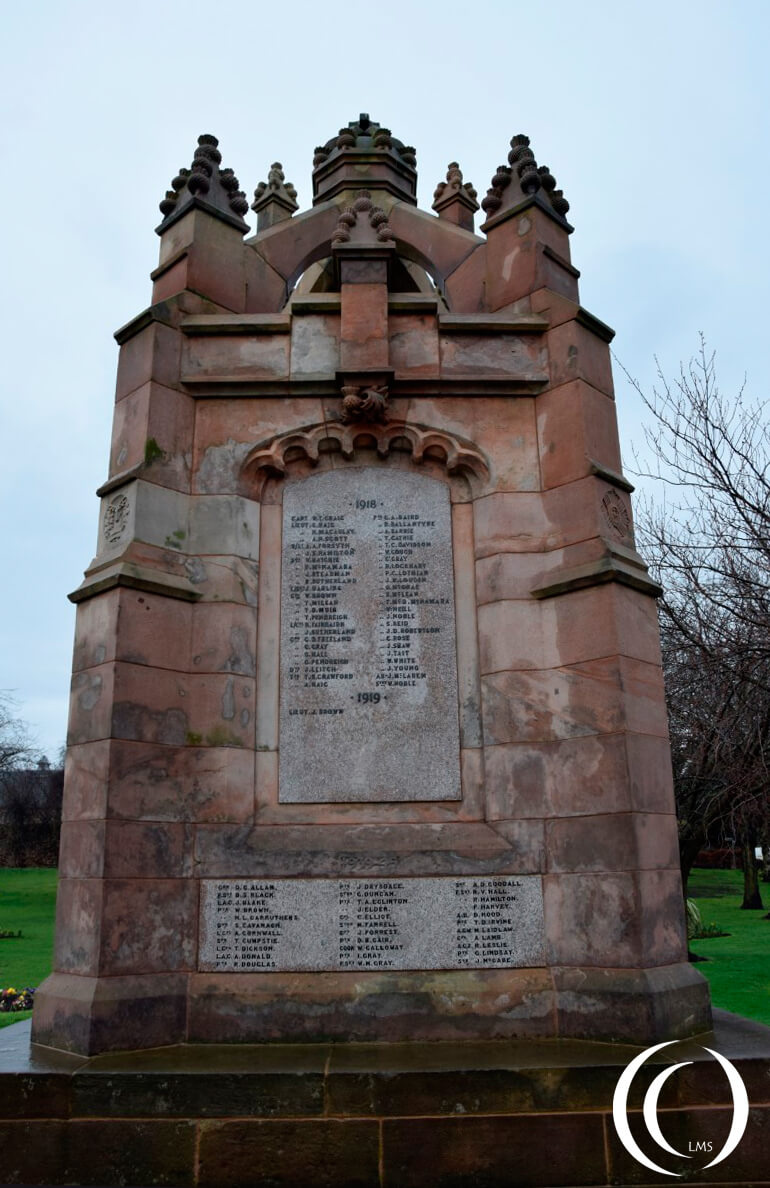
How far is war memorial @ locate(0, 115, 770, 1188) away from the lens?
16.8ft

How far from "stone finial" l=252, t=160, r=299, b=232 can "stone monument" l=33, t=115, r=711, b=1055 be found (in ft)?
10.6

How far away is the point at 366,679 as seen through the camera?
22.2 feet

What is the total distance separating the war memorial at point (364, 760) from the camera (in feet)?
16.8

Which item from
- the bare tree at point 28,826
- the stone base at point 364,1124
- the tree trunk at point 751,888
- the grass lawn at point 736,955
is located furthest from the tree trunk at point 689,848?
the bare tree at point 28,826

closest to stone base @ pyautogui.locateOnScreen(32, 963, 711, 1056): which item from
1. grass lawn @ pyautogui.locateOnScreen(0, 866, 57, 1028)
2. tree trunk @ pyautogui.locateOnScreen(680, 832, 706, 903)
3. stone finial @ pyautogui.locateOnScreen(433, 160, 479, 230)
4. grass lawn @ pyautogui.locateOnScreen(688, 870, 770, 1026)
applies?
grass lawn @ pyautogui.locateOnScreen(0, 866, 57, 1028)

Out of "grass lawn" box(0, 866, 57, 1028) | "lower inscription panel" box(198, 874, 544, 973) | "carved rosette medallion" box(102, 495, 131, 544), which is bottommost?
"grass lawn" box(0, 866, 57, 1028)

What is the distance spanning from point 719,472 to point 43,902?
2792cm

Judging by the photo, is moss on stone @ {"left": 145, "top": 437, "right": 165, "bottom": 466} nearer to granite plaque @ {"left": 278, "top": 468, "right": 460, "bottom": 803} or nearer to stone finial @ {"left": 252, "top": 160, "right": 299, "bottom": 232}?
granite plaque @ {"left": 278, "top": 468, "right": 460, "bottom": 803}

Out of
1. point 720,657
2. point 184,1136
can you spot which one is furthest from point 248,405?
point 720,657

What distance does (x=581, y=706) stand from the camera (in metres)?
6.43

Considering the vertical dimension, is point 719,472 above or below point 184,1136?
above

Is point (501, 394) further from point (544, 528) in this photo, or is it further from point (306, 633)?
point (306, 633)

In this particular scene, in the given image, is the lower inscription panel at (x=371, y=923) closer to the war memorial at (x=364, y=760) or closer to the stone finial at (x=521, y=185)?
the war memorial at (x=364, y=760)

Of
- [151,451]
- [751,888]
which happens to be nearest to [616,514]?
[151,451]
